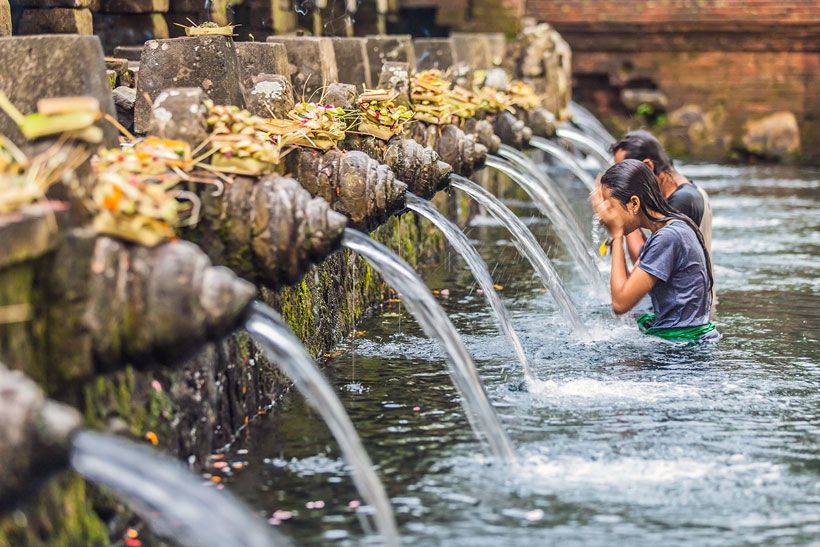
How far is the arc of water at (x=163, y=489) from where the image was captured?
2752mm

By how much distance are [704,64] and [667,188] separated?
1526cm

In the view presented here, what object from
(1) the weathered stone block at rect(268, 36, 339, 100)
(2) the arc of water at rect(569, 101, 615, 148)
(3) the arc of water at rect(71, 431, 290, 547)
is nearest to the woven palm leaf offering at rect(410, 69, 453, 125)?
(1) the weathered stone block at rect(268, 36, 339, 100)

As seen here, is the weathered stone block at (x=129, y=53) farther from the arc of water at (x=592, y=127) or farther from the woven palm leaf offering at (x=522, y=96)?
the arc of water at (x=592, y=127)

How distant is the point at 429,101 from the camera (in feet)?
25.7

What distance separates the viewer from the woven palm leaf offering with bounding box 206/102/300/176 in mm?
4250

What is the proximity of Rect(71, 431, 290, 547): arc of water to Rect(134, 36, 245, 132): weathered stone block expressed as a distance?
A: 287 cm

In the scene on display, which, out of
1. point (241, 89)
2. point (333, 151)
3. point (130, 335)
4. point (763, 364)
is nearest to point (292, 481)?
point (130, 335)

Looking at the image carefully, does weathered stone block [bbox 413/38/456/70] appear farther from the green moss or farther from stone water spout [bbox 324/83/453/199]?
the green moss

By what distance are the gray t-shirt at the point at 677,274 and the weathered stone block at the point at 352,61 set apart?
4250mm

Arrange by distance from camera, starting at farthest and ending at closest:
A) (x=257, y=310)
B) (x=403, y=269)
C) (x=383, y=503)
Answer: (x=403, y=269)
(x=257, y=310)
(x=383, y=503)

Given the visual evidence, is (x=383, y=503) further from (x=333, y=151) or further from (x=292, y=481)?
(x=333, y=151)

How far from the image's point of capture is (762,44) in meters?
20.6

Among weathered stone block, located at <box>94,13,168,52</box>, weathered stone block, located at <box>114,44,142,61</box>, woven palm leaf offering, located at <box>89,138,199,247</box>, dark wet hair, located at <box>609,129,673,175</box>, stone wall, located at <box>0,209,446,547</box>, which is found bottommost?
stone wall, located at <box>0,209,446,547</box>

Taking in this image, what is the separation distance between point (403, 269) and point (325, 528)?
5.22 feet
